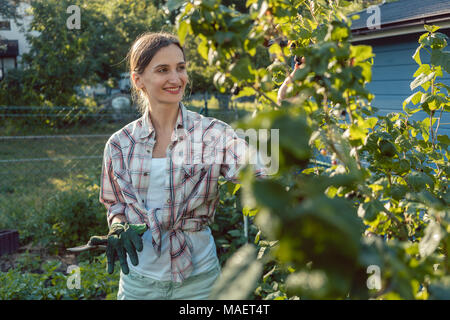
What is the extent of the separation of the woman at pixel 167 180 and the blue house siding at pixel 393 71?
12.0ft

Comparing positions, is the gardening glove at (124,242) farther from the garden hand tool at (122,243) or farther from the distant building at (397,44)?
the distant building at (397,44)

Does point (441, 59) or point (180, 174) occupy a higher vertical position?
point (441, 59)

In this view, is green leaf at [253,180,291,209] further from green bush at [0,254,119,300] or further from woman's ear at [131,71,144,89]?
green bush at [0,254,119,300]

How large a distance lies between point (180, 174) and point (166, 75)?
0.50 metres

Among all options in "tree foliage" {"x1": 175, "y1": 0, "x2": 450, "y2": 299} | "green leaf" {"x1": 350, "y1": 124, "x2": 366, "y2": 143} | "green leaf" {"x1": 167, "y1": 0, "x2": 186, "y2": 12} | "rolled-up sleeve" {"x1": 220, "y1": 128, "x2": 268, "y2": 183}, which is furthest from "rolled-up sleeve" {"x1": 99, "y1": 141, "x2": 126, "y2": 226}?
"green leaf" {"x1": 350, "y1": 124, "x2": 366, "y2": 143}

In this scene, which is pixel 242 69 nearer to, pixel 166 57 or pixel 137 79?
pixel 166 57

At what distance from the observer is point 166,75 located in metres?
2.23

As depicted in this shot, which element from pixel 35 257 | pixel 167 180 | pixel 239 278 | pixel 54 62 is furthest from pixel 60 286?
pixel 54 62

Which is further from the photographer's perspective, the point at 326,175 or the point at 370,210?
the point at 326,175

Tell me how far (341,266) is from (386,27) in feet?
16.7

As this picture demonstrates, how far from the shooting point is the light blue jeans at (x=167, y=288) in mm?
2158

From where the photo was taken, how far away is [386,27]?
5.13m
